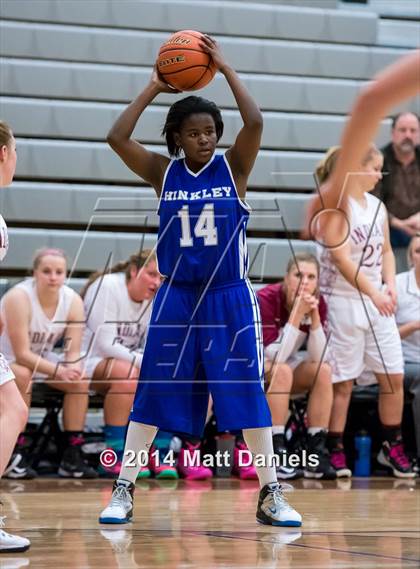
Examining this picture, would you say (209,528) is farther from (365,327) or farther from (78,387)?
(365,327)

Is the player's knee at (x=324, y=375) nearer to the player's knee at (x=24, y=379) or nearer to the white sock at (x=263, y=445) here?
the player's knee at (x=24, y=379)

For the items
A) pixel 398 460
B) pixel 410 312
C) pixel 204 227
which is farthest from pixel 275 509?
pixel 410 312

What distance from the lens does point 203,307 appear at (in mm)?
4254

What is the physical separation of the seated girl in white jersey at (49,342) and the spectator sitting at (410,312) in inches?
82.0

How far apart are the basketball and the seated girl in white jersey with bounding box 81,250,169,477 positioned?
7.52ft

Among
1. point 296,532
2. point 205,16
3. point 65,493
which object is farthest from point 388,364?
point 205,16

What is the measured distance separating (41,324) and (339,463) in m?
1.97

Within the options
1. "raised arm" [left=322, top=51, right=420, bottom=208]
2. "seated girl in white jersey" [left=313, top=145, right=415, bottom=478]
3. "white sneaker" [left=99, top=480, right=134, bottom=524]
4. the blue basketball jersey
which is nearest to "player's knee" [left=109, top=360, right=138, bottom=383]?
"seated girl in white jersey" [left=313, top=145, right=415, bottom=478]

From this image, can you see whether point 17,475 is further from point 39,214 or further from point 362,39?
point 362,39

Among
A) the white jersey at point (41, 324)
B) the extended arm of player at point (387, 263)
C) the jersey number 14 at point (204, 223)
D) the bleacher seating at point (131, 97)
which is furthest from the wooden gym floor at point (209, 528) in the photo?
the bleacher seating at point (131, 97)

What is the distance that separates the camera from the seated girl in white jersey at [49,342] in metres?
6.22

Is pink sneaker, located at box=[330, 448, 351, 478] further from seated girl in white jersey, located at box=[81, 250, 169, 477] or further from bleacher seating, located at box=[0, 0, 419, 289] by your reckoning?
bleacher seating, located at box=[0, 0, 419, 289]

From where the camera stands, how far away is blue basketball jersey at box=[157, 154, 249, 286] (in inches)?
167

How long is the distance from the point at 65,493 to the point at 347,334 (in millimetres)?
2106
